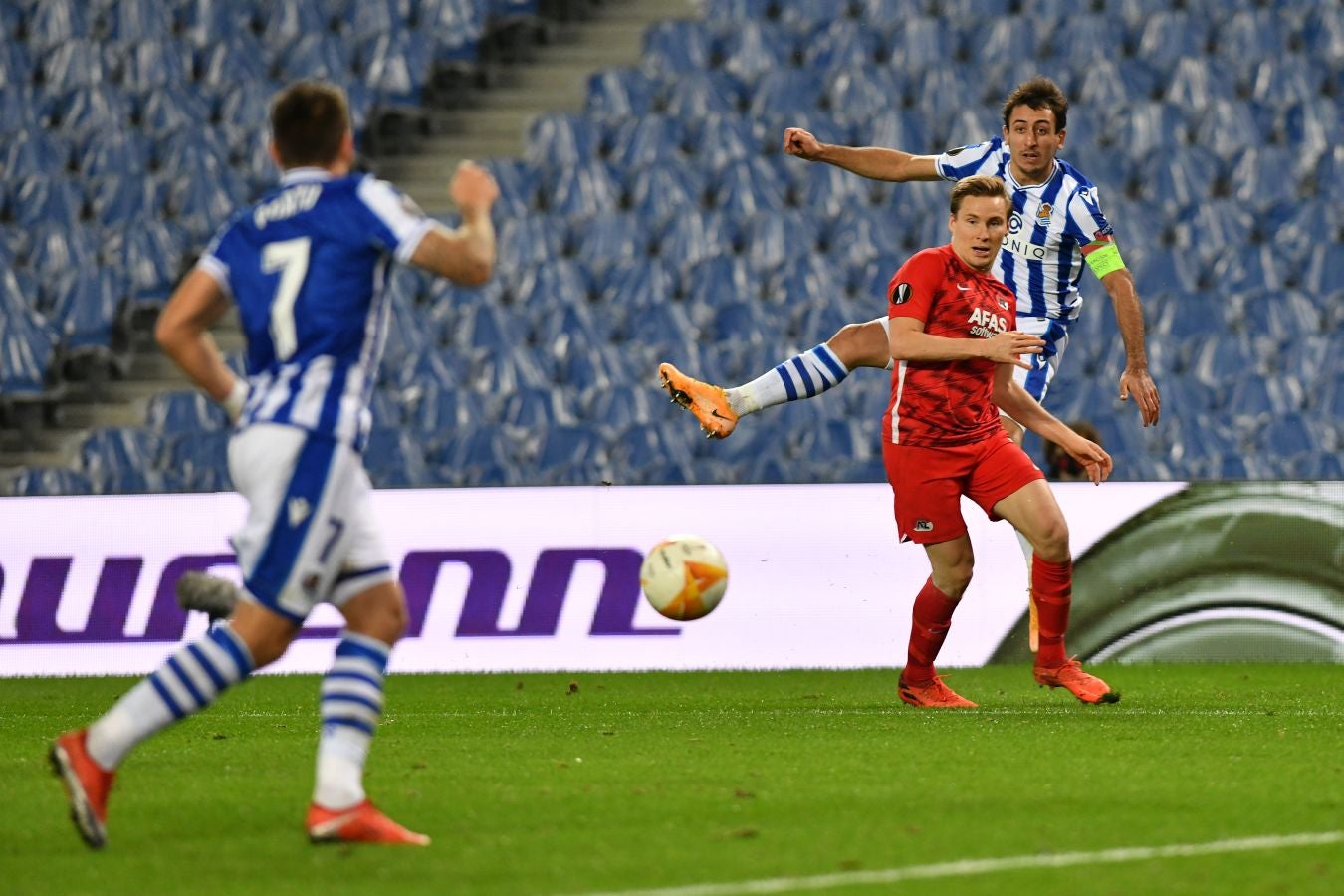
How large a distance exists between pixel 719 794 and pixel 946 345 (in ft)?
8.07

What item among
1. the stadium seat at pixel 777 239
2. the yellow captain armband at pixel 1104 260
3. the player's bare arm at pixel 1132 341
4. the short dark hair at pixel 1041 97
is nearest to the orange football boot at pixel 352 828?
the player's bare arm at pixel 1132 341

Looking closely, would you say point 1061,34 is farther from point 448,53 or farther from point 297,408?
point 297,408

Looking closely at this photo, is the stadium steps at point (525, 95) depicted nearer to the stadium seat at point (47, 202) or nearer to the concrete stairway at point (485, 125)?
the concrete stairway at point (485, 125)

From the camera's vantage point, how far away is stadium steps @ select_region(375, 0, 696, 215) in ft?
50.1

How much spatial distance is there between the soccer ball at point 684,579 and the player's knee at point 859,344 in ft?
3.22

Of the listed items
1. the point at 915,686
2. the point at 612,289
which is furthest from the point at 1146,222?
the point at 915,686

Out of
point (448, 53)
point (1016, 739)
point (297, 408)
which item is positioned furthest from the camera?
point (448, 53)

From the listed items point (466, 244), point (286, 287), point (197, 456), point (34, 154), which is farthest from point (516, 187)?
point (466, 244)

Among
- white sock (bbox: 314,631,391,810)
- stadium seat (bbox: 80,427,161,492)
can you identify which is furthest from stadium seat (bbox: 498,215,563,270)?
white sock (bbox: 314,631,391,810)

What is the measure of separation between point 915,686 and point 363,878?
161 inches

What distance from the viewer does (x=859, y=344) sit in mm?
7785

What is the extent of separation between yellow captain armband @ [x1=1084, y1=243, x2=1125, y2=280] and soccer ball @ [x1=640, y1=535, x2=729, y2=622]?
2038 millimetres

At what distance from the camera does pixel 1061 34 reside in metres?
14.5

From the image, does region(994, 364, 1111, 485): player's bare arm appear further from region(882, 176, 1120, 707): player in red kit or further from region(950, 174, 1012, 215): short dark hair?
region(950, 174, 1012, 215): short dark hair
